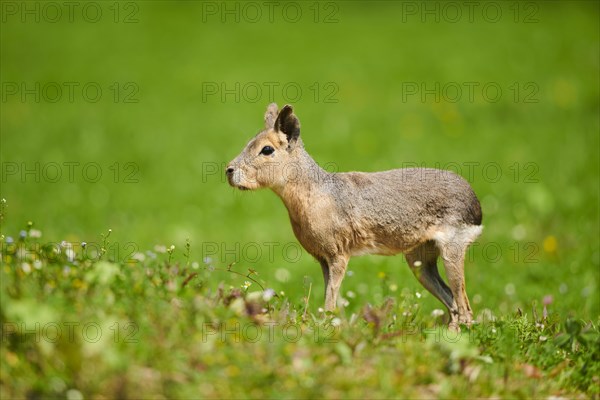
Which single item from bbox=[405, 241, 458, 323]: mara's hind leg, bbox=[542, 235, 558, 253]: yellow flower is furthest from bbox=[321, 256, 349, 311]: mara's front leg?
bbox=[542, 235, 558, 253]: yellow flower

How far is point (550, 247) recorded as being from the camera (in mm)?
9352

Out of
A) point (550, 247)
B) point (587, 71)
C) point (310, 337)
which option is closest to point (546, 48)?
point (587, 71)

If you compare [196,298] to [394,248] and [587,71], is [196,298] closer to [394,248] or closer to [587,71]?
[394,248]

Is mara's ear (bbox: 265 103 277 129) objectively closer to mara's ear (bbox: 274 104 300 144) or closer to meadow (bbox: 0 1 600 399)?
mara's ear (bbox: 274 104 300 144)

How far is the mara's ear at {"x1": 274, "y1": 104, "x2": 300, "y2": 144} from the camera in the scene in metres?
5.14

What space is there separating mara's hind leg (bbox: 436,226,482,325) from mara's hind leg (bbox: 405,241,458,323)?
170 mm

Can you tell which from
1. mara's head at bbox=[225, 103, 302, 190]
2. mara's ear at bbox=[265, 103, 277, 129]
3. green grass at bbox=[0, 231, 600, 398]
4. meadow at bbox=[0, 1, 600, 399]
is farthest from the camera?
mara's ear at bbox=[265, 103, 277, 129]

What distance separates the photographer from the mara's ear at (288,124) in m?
5.14

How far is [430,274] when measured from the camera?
5523 millimetres

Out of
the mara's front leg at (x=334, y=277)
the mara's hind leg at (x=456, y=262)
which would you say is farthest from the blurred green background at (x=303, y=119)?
A: the mara's front leg at (x=334, y=277)

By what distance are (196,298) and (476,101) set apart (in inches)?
446

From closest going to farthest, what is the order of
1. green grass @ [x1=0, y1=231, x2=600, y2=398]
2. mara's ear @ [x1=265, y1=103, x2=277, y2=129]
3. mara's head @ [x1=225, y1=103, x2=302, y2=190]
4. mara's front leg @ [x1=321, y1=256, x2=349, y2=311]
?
green grass @ [x1=0, y1=231, x2=600, y2=398]
mara's front leg @ [x1=321, y1=256, x2=349, y2=311]
mara's head @ [x1=225, y1=103, x2=302, y2=190]
mara's ear @ [x1=265, y1=103, x2=277, y2=129]

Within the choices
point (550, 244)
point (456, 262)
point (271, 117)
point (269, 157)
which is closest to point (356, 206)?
point (269, 157)

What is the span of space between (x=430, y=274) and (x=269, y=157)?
58.0 inches
